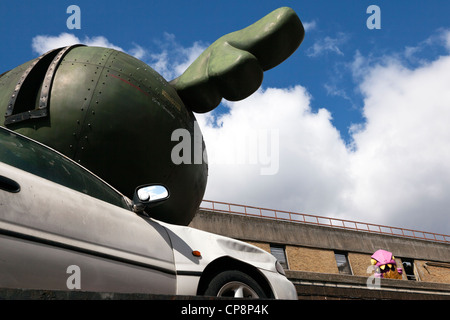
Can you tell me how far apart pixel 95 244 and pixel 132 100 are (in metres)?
2.75

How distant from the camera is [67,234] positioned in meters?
2.19

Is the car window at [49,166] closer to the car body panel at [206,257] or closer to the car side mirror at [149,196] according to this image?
the car side mirror at [149,196]

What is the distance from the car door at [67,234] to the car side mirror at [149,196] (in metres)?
0.09

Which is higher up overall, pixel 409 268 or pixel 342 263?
pixel 342 263

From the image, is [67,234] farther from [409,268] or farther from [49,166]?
[409,268]

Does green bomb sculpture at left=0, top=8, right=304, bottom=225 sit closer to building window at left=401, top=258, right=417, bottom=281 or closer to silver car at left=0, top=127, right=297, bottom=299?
silver car at left=0, top=127, right=297, bottom=299

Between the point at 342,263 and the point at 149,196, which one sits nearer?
the point at 149,196

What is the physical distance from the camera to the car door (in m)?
1.93

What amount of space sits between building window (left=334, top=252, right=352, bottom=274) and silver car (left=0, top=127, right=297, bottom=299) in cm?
1839

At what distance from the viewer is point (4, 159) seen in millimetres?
2254

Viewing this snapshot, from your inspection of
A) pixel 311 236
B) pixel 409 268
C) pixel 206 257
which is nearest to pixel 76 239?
pixel 206 257

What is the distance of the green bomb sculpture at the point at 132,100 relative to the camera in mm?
4480
